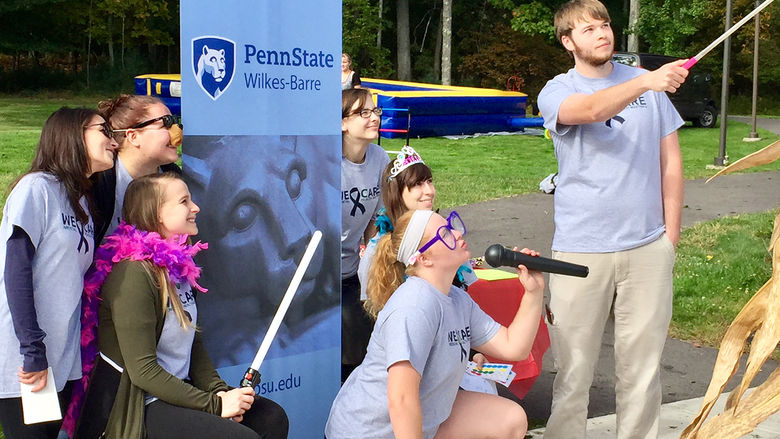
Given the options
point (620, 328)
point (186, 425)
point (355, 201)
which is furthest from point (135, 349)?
point (620, 328)

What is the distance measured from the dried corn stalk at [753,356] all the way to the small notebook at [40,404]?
6.00 ft

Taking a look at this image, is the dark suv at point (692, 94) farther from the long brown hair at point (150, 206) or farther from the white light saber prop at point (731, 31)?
the white light saber prop at point (731, 31)

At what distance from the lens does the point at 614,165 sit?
3.45 meters

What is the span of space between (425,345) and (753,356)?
1.44 meters

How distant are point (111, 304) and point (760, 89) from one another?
3643 cm

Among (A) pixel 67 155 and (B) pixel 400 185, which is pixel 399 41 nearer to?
(B) pixel 400 185

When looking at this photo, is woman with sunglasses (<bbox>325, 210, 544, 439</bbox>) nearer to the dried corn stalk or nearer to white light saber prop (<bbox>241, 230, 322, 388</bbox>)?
white light saber prop (<bbox>241, 230, 322, 388</bbox>)

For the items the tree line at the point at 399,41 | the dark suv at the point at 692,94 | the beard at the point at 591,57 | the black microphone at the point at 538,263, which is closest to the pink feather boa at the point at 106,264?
the black microphone at the point at 538,263

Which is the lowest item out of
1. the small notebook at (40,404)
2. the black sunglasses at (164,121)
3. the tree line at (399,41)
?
the small notebook at (40,404)

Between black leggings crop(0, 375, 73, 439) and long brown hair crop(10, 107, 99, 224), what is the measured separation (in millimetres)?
545

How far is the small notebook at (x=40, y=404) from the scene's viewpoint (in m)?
2.62

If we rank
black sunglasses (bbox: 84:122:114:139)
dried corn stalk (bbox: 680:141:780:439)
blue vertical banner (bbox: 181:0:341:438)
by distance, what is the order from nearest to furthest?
1. dried corn stalk (bbox: 680:141:780:439)
2. black sunglasses (bbox: 84:122:114:139)
3. blue vertical banner (bbox: 181:0:341:438)

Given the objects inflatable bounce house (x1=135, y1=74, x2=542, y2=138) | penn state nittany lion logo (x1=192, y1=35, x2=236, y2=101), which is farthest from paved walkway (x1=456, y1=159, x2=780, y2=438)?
inflatable bounce house (x1=135, y1=74, x2=542, y2=138)

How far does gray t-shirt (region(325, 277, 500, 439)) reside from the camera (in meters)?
2.76
